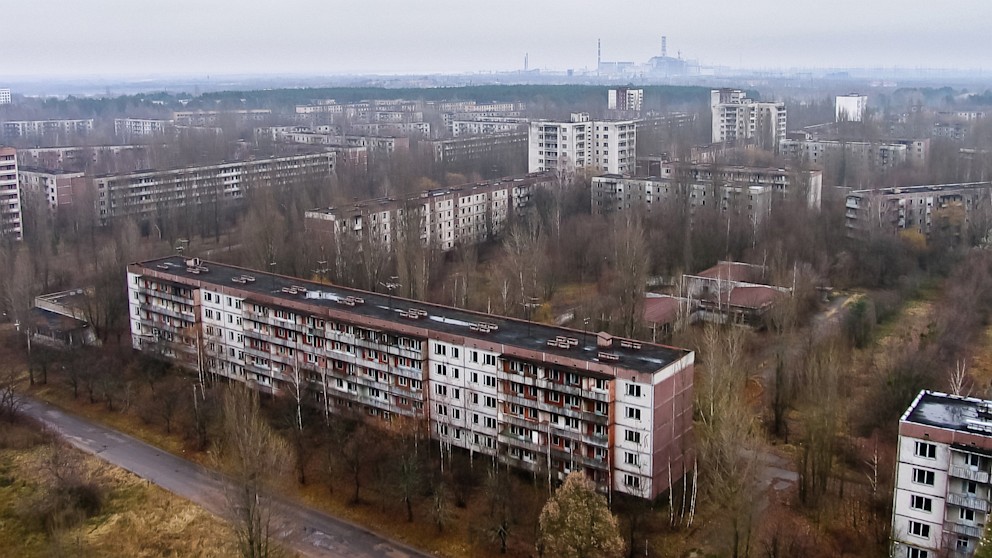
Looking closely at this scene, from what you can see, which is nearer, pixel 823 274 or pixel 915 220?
pixel 823 274

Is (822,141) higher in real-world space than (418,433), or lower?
higher

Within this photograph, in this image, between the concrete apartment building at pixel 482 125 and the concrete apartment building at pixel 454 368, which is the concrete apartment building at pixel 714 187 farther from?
the concrete apartment building at pixel 482 125

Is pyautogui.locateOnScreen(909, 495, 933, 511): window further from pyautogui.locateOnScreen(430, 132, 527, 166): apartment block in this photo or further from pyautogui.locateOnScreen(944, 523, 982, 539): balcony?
pyautogui.locateOnScreen(430, 132, 527, 166): apartment block

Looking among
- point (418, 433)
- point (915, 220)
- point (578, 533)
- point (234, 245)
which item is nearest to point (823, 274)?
point (915, 220)

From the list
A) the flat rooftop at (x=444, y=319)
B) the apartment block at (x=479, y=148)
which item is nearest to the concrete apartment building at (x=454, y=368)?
the flat rooftop at (x=444, y=319)

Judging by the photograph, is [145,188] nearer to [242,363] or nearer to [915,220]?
[242,363]

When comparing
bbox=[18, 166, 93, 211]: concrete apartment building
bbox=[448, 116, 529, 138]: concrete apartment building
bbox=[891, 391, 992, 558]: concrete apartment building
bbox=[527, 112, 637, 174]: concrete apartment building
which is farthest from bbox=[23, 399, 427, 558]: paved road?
bbox=[448, 116, 529, 138]: concrete apartment building

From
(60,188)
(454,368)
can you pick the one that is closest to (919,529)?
(454,368)
